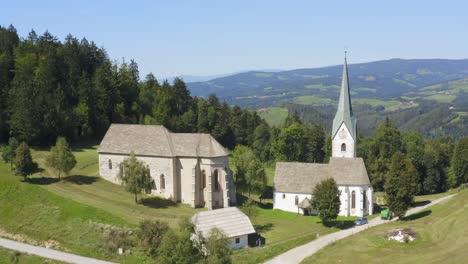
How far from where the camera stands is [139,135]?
213 feet

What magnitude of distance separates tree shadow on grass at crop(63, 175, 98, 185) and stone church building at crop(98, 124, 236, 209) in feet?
18.5

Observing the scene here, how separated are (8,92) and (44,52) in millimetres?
12414

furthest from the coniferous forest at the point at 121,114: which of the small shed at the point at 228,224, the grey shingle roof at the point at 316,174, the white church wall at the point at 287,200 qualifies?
the small shed at the point at 228,224

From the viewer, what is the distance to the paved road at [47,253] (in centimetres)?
4391

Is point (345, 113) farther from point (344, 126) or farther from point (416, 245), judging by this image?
point (416, 245)

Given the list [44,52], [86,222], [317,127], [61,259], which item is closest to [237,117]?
[317,127]

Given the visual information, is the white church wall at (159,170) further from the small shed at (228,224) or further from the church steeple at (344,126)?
the church steeple at (344,126)

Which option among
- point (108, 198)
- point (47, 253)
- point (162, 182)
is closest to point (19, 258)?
point (47, 253)

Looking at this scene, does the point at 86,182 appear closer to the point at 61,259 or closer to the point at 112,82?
the point at 61,259

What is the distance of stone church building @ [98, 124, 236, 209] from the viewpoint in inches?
2386

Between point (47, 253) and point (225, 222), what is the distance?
17489 mm

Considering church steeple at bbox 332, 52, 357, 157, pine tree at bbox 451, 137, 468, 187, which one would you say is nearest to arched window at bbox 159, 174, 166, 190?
church steeple at bbox 332, 52, 357, 157

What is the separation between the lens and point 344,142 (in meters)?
71.5

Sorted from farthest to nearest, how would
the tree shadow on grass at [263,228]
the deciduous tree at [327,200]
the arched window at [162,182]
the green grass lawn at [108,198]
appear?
1. the arched window at [162,182]
2. the deciduous tree at [327,200]
3. the tree shadow on grass at [263,228]
4. the green grass lawn at [108,198]
